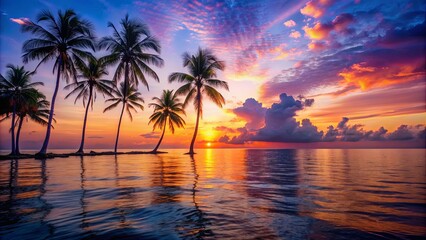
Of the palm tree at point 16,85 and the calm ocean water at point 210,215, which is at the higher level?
the palm tree at point 16,85

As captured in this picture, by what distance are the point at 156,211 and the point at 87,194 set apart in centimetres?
258

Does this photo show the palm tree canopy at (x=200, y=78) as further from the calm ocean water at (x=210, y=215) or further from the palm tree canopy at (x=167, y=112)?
the calm ocean water at (x=210, y=215)

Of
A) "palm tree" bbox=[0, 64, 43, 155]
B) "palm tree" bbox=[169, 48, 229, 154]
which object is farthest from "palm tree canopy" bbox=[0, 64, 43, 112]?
"palm tree" bbox=[169, 48, 229, 154]

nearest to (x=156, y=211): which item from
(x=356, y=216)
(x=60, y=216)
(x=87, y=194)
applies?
(x=60, y=216)

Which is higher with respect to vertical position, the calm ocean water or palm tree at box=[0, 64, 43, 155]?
palm tree at box=[0, 64, 43, 155]

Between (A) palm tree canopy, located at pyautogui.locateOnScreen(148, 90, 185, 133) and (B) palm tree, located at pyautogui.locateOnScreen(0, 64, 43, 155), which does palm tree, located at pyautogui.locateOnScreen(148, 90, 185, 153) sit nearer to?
(A) palm tree canopy, located at pyautogui.locateOnScreen(148, 90, 185, 133)

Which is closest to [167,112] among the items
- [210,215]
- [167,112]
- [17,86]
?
A: [167,112]

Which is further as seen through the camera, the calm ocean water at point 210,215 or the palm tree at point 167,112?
the palm tree at point 167,112

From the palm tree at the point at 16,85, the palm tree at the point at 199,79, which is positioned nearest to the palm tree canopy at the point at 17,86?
the palm tree at the point at 16,85

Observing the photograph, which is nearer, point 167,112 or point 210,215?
point 210,215

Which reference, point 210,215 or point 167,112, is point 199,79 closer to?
point 167,112

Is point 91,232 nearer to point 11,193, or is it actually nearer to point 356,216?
point 356,216

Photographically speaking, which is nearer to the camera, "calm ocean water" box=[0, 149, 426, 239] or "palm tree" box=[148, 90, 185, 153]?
"calm ocean water" box=[0, 149, 426, 239]

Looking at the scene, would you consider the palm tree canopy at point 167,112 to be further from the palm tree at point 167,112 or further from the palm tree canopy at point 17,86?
the palm tree canopy at point 17,86
